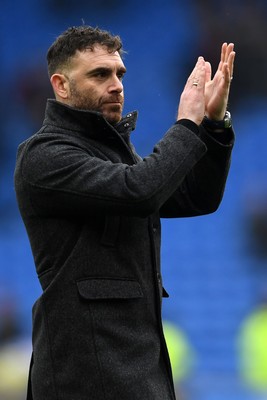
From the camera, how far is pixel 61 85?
2.47 meters

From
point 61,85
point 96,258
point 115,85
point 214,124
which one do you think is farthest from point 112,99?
point 96,258

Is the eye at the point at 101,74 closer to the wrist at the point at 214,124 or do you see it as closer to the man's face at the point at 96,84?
the man's face at the point at 96,84

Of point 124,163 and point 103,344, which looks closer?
point 103,344

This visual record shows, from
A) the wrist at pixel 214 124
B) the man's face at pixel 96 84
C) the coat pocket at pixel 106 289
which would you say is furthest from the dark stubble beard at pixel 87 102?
the coat pocket at pixel 106 289

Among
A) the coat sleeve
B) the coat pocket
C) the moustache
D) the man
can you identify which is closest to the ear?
the man

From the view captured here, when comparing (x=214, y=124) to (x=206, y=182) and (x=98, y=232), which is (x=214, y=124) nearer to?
(x=206, y=182)

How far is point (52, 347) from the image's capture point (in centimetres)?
231

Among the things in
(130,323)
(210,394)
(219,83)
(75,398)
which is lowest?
(210,394)

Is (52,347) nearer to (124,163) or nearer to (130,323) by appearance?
(130,323)

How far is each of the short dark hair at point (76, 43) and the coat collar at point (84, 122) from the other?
0.39 feet

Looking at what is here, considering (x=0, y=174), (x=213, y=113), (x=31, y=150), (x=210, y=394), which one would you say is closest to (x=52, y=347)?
(x=31, y=150)

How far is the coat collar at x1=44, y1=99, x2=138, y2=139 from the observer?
237 centimetres

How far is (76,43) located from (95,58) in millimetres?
68

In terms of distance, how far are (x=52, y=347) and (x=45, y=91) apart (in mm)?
3764
